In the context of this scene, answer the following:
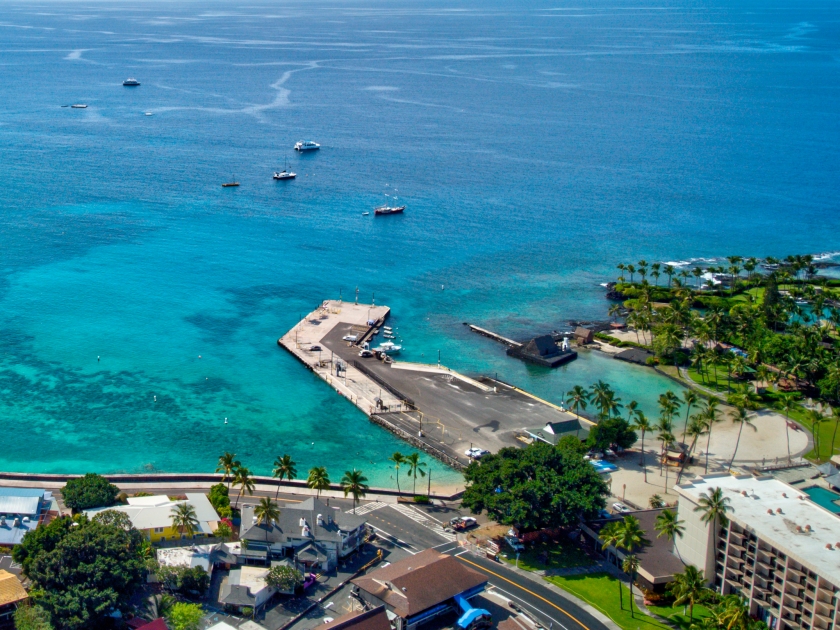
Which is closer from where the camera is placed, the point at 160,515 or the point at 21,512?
the point at 21,512

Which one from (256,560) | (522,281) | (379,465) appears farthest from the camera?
(522,281)

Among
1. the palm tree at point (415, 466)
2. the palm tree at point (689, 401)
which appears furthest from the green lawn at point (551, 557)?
the palm tree at point (689, 401)

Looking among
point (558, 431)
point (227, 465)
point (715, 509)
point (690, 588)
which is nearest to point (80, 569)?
point (227, 465)

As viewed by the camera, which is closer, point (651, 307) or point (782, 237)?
point (651, 307)

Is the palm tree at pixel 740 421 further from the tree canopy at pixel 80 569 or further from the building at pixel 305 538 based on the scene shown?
the tree canopy at pixel 80 569

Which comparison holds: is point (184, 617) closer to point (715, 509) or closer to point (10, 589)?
point (10, 589)

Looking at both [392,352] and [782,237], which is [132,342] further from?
[782,237]

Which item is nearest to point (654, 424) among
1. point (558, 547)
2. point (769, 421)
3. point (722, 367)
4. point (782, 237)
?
point (769, 421)
